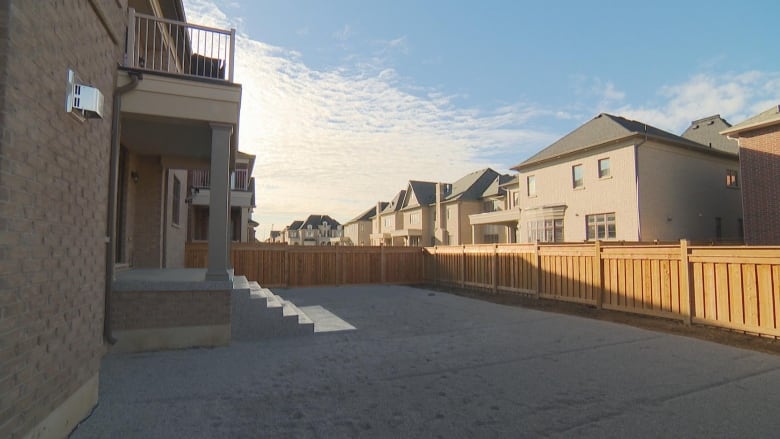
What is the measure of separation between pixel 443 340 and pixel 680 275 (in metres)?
5.06

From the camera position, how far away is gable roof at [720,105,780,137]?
15.5 metres

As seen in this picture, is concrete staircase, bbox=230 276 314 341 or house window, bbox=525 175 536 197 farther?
house window, bbox=525 175 536 197

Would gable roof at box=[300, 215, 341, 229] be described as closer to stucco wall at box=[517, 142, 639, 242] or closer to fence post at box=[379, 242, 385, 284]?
stucco wall at box=[517, 142, 639, 242]

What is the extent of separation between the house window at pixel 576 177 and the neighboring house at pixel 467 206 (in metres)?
12.4

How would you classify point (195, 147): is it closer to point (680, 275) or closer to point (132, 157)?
point (132, 157)

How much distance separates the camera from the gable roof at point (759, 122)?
15.5m

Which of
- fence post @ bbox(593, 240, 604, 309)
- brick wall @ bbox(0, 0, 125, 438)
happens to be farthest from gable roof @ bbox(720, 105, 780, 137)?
brick wall @ bbox(0, 0, 125, 438)

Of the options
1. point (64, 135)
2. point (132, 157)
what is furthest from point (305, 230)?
point (64, 135)

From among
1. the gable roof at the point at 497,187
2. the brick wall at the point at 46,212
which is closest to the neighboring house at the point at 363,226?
the gable roof at the point at 497,187

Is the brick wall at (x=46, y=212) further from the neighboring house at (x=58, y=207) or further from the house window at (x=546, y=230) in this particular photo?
the house window at (x=546, y=230)

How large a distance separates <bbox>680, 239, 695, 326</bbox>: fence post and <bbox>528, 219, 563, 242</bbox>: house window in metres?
14.2

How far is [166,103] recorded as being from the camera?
628 centimetres

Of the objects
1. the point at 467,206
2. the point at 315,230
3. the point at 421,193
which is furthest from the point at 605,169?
the point at 315,230

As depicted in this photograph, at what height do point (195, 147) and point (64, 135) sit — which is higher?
point (195, 147)
